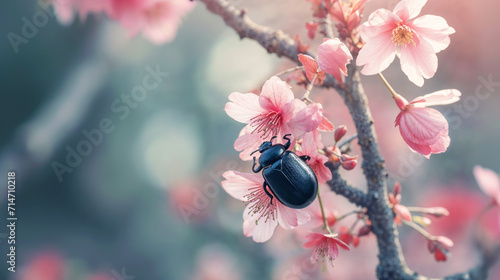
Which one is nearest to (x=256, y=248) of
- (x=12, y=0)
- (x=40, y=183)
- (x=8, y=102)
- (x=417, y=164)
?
(x=417, y=164)

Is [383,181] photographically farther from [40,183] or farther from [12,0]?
[12,0]

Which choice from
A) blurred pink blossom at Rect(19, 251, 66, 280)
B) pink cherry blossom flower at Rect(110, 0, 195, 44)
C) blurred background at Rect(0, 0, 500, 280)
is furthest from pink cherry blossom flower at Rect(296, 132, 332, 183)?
blurred pink blossom at Rect(19, 251, 66, 280)

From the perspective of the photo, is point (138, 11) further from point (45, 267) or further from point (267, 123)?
point (45, 267)

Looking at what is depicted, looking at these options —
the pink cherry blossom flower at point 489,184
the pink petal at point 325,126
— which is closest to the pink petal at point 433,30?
the pink petal at point 325,126

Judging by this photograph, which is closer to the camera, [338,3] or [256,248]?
[338,3]

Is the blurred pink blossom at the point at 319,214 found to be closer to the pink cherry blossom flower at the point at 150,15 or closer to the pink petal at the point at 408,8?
the pink petal at the point at 408,8
